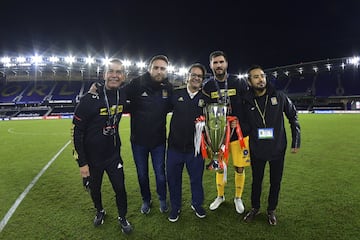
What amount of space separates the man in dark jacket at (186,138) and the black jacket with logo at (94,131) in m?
0.74

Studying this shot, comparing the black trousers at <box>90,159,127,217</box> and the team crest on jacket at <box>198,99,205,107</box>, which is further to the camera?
the team crest on jacket at <box>198,99,205,107</box>

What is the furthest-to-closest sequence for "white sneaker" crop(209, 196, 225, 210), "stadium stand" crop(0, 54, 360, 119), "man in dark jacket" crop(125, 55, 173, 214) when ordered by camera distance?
"stadium stand" crop(0, 54, 360, 119) < "white sneaker" crop(209, 196, 225, 210) < "man in dark jacket" crop(125, 55, 173, 214)

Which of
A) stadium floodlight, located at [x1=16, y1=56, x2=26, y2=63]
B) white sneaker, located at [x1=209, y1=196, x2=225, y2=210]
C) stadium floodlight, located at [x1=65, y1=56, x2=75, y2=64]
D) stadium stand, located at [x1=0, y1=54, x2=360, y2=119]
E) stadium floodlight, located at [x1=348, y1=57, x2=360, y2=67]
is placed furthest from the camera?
stadium floodlight, located at [x1=65, y1=56, x2=75, y2=64]

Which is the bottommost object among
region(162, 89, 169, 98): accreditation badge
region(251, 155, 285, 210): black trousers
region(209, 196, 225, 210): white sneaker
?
region(209, 196, 225, 210): white sneaker

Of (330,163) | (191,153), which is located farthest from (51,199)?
(330,163)

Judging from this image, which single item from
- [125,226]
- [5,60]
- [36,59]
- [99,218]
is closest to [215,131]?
[125,226]

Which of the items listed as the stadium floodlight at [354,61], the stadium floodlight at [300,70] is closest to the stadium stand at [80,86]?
the stadium floodlight at [300,70]

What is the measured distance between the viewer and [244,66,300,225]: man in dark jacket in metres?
3.16

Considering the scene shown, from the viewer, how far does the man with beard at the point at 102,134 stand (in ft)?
9.68

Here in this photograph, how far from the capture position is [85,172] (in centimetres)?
298

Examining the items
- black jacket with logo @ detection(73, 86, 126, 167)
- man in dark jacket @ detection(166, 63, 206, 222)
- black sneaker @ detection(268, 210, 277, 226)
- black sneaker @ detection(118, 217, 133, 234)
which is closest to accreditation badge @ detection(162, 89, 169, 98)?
man in dark jacket @ detection(166, 63, 206, 222)

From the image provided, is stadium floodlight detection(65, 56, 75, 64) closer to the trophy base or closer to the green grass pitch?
the green grass pitch

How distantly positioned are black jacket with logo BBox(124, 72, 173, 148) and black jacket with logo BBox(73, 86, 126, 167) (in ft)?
1.16

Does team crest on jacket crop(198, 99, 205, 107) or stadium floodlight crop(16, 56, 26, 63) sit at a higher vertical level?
stadium floodlight crop(16, 56, 26, 63)
